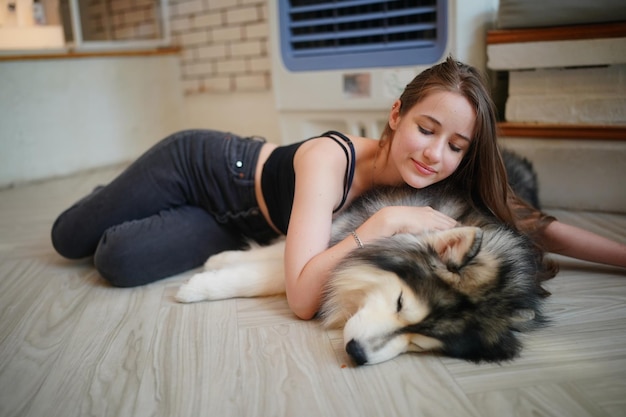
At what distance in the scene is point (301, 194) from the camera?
1482 millimetres

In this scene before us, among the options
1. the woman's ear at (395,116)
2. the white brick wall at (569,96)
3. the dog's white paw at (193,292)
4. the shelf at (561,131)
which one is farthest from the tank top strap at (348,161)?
the white brick wall at (569,96)

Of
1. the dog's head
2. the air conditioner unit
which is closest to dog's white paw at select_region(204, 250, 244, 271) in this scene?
the dog's head

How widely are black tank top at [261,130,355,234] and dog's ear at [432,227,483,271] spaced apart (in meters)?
0.44

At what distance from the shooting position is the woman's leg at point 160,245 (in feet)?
5.79

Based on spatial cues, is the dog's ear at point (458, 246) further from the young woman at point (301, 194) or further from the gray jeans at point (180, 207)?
the gray jeans at point (180, 207)

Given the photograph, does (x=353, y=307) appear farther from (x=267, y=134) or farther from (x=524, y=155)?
(x=267, y=134)

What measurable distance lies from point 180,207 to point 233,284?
1.79 ft

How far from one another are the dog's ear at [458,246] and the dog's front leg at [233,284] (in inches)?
23.1

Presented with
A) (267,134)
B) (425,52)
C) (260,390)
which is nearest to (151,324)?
(260,390)

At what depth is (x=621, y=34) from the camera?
6.83ft

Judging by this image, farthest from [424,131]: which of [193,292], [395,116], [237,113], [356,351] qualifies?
[237,113]

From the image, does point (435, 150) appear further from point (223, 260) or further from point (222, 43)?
point (222, 43)

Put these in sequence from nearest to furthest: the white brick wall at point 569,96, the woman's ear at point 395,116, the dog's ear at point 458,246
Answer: the dog's ear at point 458,246 < the woman's ear at point 395,116 < the white brick wall at point 569,96

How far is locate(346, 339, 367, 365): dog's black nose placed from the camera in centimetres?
117
